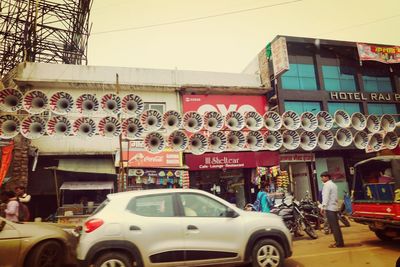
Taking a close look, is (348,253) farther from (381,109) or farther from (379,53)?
(379,53)

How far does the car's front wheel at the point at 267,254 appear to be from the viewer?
5273 millimetres

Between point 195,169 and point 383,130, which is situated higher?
point 383,130

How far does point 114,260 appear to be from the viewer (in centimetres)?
477

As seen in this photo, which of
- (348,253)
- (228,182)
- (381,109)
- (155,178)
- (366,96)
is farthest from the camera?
(381,109)

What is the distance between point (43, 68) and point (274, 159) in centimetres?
1247

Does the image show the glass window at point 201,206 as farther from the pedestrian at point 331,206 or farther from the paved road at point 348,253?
the pedestrian at point 331,206

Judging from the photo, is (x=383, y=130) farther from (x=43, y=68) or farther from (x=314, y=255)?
(x=43, y=68)

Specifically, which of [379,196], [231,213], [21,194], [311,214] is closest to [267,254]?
[231,213]

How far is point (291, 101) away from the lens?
17.4m

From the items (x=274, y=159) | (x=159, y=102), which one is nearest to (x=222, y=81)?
(x=159, y=102)

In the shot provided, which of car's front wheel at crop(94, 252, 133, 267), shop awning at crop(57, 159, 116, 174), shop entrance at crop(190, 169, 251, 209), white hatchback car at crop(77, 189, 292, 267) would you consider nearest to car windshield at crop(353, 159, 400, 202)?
white hatchback car at crop(77, 189, 292, 267)

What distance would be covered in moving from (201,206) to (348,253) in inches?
153

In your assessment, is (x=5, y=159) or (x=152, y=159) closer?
(x=5, y=159)

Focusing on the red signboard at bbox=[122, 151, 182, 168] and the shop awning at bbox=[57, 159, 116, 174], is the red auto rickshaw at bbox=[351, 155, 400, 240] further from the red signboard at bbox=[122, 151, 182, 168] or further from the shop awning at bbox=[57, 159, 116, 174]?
the shop awning at bbox=[57, 159, 116, 174]
